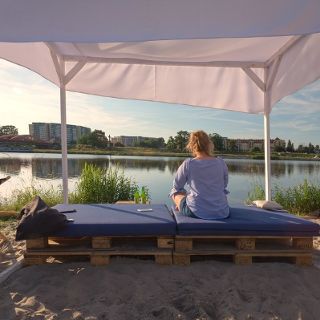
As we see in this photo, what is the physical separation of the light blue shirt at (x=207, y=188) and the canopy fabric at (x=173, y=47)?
3.77 feet

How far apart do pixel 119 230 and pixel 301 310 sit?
1.46 m

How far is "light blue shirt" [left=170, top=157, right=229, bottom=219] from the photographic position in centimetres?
321

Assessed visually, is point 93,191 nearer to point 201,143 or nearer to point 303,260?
point 201,143

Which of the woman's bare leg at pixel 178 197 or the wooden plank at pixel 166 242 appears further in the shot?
the woman's bare leg at pixel 178 197

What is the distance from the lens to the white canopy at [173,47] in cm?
214

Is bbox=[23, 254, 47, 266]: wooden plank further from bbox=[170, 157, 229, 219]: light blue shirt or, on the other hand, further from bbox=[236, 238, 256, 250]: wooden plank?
bbox=[236, 238, 256, 250]: wooden plank

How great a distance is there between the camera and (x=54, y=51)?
4.54 m

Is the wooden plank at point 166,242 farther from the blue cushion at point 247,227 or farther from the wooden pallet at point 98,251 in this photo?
the blue cushion at point 247,227

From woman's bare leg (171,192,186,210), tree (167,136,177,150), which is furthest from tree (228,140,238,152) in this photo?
woman's bare leg (171,192,186,210)

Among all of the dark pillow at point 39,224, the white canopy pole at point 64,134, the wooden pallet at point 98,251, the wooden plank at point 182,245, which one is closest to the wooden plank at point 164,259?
the wooden pallet at point 98,251

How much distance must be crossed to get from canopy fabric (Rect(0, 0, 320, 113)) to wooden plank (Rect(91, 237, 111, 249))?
1.62 meters

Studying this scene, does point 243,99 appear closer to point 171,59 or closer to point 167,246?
point 171,59

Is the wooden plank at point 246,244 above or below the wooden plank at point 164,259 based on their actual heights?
above

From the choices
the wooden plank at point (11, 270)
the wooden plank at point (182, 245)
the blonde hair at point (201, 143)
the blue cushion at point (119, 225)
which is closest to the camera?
the wooden plank at point (11, 270)
